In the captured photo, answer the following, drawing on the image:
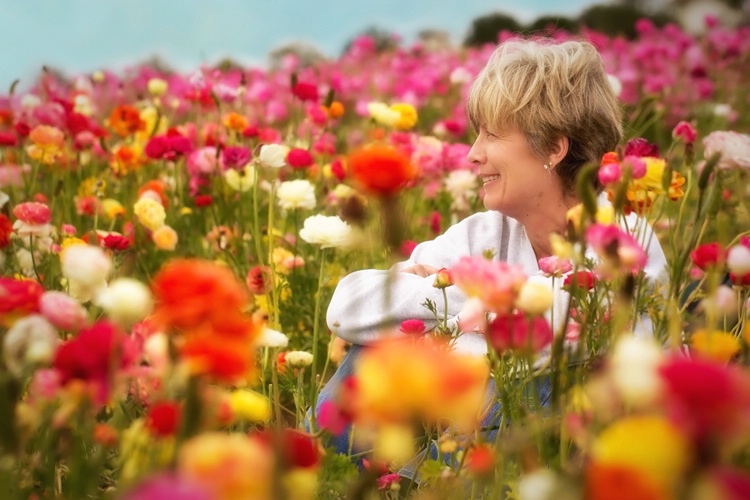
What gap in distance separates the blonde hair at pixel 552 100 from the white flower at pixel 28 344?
114cm

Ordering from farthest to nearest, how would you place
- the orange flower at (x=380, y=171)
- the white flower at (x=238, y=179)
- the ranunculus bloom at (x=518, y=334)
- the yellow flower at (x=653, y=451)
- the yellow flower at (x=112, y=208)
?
the white flower at (x=238, y=179)
the yellow flower at (x=112, y=208)
the ranunculus bloom at (x=518, y=334)
the orange flower at (x=380, y=171)
the yellow flower at (x=653, y=451)

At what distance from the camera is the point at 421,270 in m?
1.71

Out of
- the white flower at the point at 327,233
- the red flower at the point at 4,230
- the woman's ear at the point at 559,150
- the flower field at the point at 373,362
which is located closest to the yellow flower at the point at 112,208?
the flower field at the point at 373,362

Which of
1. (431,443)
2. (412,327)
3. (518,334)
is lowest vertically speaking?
(431,443)

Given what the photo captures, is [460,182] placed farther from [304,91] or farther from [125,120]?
[125,120]

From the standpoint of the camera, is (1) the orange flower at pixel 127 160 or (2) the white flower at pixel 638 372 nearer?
(2) the white flower at pixel 638 372

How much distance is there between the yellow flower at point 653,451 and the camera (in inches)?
20.3

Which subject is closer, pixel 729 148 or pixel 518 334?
pixel 518 334

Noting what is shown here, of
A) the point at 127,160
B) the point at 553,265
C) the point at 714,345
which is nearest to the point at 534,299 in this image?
the point at 714,345

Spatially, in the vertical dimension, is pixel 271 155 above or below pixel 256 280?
above

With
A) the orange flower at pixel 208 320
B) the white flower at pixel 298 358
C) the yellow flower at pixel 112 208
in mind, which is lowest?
the white flower at pixel 298 358

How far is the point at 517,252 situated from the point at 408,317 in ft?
1.08

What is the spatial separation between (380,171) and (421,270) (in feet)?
3.52

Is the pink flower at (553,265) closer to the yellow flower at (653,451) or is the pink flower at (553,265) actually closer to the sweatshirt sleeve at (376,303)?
the sweatshirt sleeve at (376,303)
